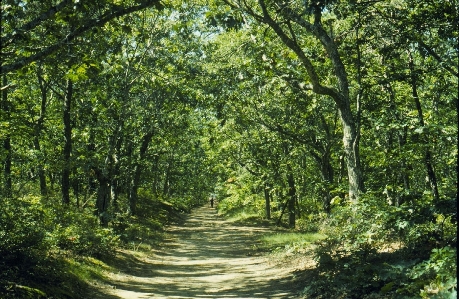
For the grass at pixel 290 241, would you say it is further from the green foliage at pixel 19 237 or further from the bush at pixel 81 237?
the green foliage at pixel 19 237

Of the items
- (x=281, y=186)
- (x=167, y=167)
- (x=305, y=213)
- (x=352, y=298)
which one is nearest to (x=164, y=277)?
(x=352, y=298)

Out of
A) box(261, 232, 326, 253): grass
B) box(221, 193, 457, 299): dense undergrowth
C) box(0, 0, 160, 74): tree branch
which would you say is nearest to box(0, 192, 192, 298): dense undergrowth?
box(0, 0, 160, 74): tree branch

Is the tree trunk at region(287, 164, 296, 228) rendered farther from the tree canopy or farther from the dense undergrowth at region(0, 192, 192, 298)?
the dense undergrowth at region(0, 192, 192, 298)

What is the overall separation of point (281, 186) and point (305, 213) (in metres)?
6.67

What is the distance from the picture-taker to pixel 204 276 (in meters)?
12.8

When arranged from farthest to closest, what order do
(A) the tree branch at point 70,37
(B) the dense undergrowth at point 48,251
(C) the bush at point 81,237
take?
1. (C) the bush at point 81,237
2. (B) the dense undergrowth at point 48,251
3. (A) the tree branch at point 70,37

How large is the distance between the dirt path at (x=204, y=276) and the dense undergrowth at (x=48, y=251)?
0.96m

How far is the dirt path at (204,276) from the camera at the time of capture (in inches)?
406

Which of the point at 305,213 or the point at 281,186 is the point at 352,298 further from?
the point at 305,213

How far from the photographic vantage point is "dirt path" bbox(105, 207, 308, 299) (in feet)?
33.8

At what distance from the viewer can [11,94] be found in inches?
776

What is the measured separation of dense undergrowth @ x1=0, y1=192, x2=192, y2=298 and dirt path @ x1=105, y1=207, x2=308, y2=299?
96 cm

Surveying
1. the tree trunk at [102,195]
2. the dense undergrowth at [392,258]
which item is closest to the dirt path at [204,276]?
the dense undergrowth at [392,258]

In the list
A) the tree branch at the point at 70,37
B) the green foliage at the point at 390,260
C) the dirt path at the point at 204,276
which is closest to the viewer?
the green foliage at the point at 390,260
